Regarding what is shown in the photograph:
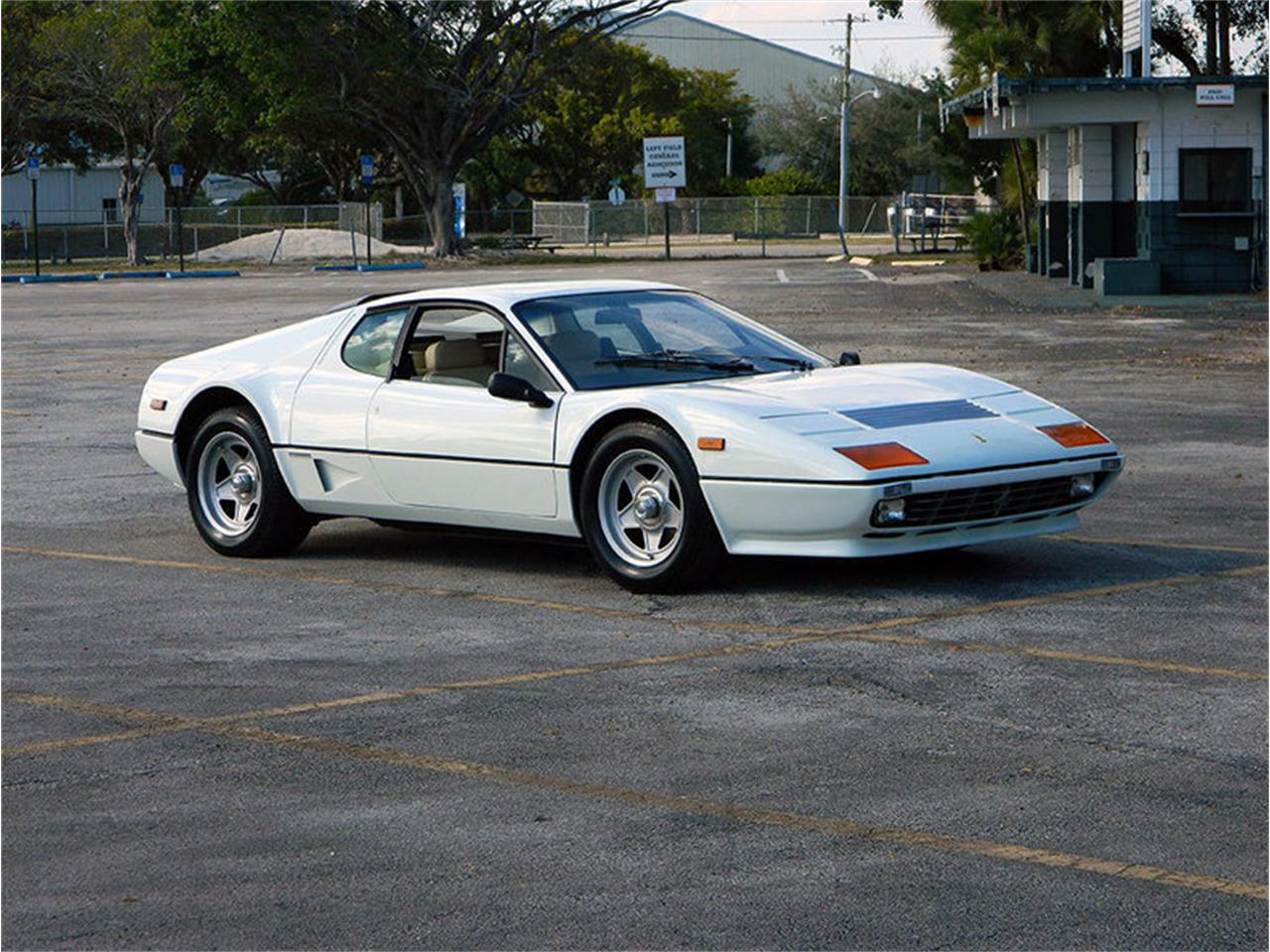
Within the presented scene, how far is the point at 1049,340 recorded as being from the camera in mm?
24062

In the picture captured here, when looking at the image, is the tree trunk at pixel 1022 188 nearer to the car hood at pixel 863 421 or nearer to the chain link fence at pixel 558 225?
the chain link fence at pixel 558 225

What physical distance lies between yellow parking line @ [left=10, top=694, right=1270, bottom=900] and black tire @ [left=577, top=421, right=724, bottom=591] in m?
2.51

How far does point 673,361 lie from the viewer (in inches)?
371

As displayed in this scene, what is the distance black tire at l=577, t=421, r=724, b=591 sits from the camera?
861cm

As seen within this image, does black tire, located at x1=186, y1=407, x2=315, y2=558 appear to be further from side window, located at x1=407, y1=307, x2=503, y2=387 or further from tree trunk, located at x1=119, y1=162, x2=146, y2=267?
tree trunk, located at x1=119, y1=162, x2=146, y2=267

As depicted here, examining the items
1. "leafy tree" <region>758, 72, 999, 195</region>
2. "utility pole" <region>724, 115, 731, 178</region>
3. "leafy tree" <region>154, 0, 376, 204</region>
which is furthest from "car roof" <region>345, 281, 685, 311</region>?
"utility pole" <region>724, 115, 731, 178</region>

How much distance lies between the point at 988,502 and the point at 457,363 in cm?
263

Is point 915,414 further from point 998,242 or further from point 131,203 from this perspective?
point 131,203

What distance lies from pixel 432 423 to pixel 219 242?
65.3 m

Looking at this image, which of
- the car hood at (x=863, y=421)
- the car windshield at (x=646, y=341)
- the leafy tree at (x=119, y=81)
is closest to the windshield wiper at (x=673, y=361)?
the car windshield at (x=646, y=341)

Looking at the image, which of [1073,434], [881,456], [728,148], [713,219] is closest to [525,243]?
[713,219]

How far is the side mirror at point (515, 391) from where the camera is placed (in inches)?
358

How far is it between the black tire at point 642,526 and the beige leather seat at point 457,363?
0.97 metres

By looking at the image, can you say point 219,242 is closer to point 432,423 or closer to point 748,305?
point 748,305
